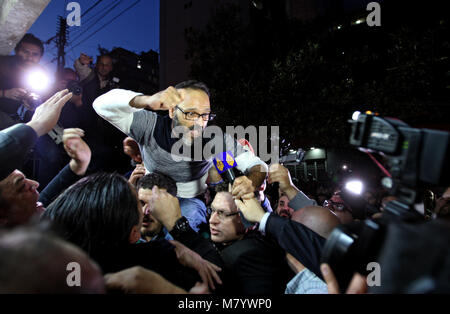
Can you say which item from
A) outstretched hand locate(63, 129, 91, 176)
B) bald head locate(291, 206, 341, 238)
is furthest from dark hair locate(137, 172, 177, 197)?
bald head locate(291, 206, 341, 238)

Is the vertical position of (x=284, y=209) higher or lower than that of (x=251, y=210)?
lower

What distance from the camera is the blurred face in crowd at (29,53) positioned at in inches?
119

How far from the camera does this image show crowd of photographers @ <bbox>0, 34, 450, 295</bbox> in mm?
560

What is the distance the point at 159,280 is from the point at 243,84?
7.34 meters

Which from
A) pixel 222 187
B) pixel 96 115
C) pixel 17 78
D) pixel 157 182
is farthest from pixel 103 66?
pixel 222 187

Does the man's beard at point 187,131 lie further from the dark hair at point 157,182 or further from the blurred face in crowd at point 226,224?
the blurred face in crowd at point 226,224

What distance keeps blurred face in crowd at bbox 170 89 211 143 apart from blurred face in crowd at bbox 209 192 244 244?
739 mm

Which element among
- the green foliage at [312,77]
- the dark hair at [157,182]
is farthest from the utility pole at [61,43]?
the dark hair at [157,182]

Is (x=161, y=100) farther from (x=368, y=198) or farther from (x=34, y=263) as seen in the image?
(x=368, y=198)

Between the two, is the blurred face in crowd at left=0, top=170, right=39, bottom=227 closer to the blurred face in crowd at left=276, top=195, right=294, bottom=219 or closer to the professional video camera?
the professional video camera

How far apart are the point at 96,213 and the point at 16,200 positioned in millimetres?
873

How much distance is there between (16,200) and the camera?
65.3 inches
